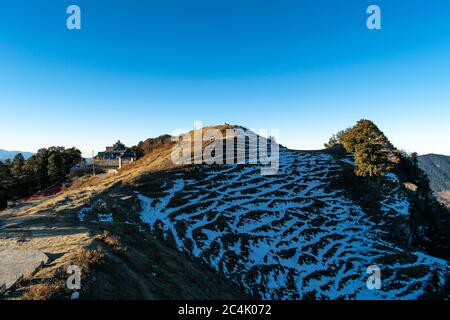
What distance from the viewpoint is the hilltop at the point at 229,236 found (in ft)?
59.1

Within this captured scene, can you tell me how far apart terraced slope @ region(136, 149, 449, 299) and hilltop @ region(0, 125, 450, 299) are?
0.55 feet

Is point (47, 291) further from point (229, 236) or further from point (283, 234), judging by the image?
point (283, 234)

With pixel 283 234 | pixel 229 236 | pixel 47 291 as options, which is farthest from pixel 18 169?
pixel 47 291

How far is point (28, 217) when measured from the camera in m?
27.8

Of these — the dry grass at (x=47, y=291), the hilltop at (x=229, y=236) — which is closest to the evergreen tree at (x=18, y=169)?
the hilltop at (x=229, y=236)

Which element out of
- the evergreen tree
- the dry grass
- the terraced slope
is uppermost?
the evergreen tree

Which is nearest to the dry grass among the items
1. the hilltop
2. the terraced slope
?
the hilltop

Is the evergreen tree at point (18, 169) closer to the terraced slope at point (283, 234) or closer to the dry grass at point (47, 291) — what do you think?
the terraced slope at point (283, 234)

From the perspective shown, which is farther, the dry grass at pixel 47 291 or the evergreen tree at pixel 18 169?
the evergreen tree at pixel 18 169

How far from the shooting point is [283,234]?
1499 inches

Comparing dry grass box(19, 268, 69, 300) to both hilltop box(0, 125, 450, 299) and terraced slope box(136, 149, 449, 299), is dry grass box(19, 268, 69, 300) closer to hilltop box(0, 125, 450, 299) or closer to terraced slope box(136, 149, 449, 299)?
hilltop box(0, 125, 450, 299)

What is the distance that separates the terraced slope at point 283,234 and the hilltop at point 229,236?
0.17 meters

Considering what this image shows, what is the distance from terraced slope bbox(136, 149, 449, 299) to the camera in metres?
30.7
